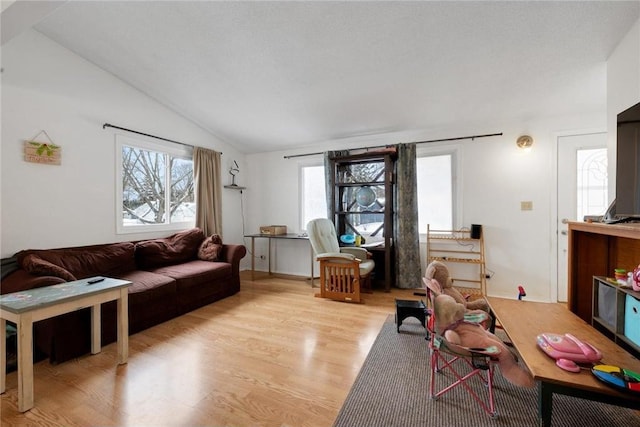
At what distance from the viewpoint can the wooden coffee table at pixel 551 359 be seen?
110 cm

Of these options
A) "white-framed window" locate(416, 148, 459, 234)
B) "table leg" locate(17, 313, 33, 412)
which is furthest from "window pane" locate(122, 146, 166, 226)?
"white-framed window" locate(416, 148, 459, 234)

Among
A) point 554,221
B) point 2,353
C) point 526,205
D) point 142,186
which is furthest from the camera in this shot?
point 142,186

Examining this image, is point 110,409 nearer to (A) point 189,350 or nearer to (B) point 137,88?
(A) point 189,350

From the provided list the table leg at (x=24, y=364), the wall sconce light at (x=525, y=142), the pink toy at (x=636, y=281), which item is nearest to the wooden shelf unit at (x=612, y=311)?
the pink toy at (x=636, y=281)

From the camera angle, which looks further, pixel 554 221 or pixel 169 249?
pixel 169 249

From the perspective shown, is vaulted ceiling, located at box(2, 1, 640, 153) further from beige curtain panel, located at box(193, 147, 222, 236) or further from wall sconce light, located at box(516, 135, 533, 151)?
beige curtain panel, located at box(193, 147, 222, 236)

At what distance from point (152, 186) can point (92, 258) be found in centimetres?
128

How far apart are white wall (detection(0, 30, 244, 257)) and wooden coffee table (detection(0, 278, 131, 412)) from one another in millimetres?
1168

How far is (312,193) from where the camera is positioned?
4.66 m

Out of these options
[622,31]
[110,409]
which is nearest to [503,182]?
[622,31]

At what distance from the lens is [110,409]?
1538 mm

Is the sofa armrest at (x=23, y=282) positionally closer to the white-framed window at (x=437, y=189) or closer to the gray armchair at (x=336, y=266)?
the gray armchair at (x=336, y=266)

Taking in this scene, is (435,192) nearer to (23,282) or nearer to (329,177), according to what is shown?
(329,177)

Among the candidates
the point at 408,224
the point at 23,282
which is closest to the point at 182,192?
the point at 23,282
